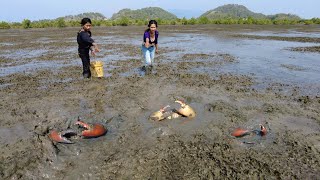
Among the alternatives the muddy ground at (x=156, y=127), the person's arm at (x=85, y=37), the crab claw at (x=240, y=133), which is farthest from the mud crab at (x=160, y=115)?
the person's arm at (x=85, y=37)

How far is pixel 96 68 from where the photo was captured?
985cm

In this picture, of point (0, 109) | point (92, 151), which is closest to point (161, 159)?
point (92, 151)

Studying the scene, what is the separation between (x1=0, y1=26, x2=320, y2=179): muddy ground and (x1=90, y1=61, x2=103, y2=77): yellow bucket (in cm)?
25

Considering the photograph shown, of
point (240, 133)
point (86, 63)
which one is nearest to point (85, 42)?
point (86, 63)

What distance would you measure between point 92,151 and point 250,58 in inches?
446

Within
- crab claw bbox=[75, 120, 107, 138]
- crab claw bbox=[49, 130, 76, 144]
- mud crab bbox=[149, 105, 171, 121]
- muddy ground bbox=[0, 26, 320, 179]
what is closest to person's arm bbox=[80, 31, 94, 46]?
muddy ground bbox=[0, 26, 320, 179]

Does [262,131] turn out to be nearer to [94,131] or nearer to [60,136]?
[94,131]

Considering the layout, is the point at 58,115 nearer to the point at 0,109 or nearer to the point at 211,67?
the point at 0,109

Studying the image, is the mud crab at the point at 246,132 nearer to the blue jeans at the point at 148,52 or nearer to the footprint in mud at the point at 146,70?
the footprint in mud at the point at 146,70

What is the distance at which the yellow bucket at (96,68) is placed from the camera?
32.2 feet

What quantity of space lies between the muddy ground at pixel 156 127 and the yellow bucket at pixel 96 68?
0.81 ft

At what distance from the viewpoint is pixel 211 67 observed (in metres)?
12.3

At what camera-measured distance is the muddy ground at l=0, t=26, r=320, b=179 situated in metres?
4.39

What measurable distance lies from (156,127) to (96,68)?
15.5ft
